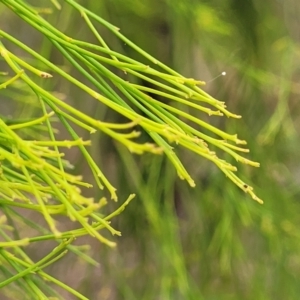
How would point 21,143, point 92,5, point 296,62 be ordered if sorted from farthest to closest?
point 296,62, point 92,5, point 21,143

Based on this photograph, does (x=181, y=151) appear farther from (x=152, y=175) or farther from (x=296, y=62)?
(x=296, y=62)

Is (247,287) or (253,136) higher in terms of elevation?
(253,136)

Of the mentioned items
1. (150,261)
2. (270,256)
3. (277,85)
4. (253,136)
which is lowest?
(150,261)

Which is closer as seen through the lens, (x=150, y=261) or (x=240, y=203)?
(x=240, y=203)

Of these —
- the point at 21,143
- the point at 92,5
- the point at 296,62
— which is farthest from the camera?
the point at 296,62

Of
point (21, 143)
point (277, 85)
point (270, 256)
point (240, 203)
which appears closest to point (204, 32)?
point (277, 85)

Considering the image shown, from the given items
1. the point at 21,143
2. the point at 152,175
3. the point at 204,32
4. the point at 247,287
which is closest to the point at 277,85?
the point at 204,32
